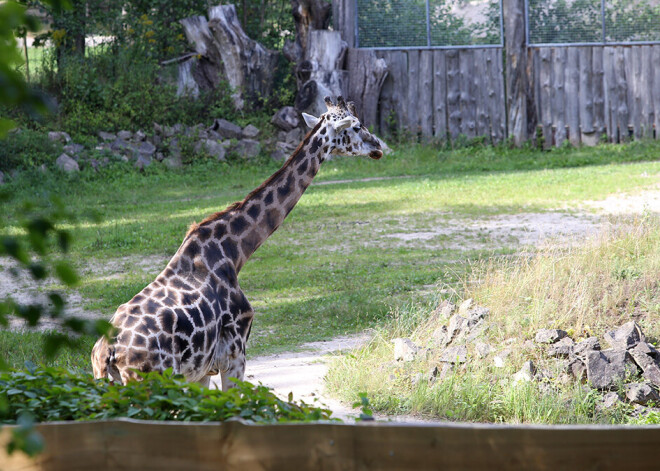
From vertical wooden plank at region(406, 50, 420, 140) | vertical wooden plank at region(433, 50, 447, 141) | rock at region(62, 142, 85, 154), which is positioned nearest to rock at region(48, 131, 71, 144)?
rock at region(62, 142, 85, 154)

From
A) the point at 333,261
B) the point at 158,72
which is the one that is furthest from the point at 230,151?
the point at 333,261

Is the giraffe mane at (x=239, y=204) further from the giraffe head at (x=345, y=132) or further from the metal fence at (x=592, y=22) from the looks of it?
the metal fence at (x=592, y=22)

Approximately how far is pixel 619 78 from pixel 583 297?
13552 millimetres

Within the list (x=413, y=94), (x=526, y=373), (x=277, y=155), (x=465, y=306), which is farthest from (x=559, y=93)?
(x=526, y=373)

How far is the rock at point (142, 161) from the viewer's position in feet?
58.3

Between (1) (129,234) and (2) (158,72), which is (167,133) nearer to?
(2) (158,72)

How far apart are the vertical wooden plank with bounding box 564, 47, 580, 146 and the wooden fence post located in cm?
100

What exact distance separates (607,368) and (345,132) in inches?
115

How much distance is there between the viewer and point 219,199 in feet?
50.8

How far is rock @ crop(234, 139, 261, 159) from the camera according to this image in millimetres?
19078

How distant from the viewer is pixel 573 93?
19797 millimetres

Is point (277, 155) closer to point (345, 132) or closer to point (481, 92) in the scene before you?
point (481, 92)

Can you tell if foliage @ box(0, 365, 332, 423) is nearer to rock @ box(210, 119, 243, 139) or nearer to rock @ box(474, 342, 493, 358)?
rock @ box(474, 342, 493, 358)

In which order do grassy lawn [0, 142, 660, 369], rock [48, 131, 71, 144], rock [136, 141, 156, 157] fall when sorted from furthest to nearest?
rock [136, 141, 156, 157] → rock [48, 131, 71, 144] → grassy lawn [0, 142, 660, 369]
